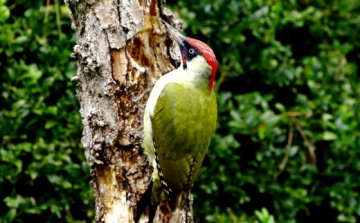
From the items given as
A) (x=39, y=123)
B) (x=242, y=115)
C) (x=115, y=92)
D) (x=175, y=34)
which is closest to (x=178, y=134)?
(x=115, y=92)

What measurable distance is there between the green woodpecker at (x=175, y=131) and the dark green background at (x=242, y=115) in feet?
3.38

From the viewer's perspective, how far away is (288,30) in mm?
4980

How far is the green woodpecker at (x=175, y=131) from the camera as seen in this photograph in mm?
2869

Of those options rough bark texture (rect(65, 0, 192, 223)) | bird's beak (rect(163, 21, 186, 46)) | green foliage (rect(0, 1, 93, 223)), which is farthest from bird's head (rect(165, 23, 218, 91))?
green foliage (rect(0, 1, 93, 223))

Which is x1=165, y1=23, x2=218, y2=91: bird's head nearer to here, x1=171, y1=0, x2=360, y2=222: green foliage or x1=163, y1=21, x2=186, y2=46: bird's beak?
x1=163, y1=21, x2=186, y2=46: bird's beak

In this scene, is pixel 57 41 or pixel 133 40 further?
pixel 57 41

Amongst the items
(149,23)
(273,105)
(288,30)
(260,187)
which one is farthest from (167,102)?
Result: (288,30)

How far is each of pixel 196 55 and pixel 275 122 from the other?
1.35 metres

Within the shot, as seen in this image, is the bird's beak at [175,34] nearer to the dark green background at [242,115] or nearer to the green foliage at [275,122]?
the dark green background at [242,115]

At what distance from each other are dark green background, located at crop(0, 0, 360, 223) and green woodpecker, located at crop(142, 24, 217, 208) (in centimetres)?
103

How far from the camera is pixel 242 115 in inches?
168

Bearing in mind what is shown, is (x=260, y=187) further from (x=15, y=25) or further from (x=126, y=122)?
(x=15, y=25)

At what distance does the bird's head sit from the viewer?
301 centimetres

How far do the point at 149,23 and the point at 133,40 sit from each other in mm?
141
